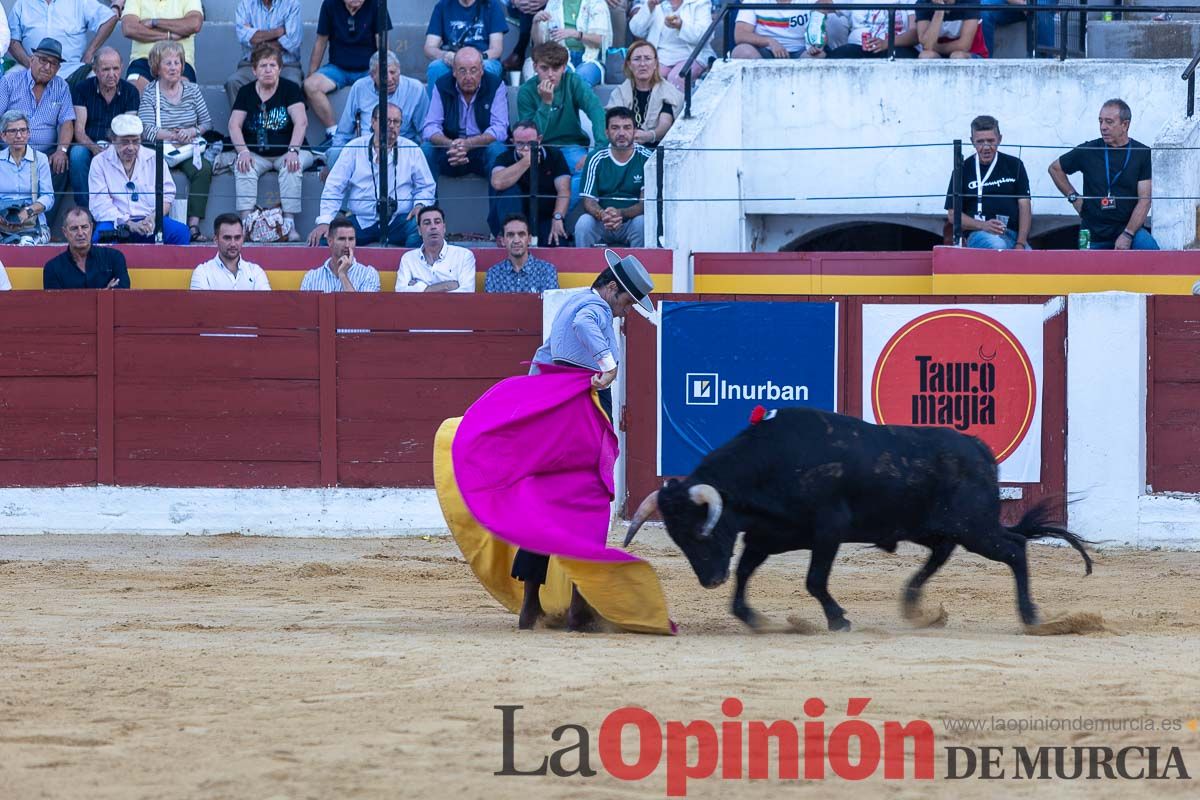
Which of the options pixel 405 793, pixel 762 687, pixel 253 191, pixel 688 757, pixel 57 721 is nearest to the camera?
pixel 405 793

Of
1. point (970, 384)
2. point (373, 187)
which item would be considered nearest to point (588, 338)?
point (970, 384)

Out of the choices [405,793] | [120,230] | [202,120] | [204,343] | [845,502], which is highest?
[202,120]

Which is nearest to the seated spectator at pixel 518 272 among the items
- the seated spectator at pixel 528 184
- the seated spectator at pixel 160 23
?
the seated spectator at pixel 528 184

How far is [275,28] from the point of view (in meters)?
12.7

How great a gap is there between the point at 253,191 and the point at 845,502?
6.72 metres

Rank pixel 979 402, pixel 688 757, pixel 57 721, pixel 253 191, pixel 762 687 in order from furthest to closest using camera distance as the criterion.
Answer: pixel 253 191 < pixel 979 402 < pixel 762 687 < pixel 57 721 < pixel 688 757

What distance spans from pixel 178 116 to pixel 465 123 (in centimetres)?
208

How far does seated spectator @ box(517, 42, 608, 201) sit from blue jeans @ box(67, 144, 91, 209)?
300 centimetres

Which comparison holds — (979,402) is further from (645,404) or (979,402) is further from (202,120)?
(202,120)

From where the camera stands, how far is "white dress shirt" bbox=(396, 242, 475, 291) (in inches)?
416

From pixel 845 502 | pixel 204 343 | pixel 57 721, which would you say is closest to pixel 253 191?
pixel 204 343

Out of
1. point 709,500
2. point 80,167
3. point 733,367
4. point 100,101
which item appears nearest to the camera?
point 709,500

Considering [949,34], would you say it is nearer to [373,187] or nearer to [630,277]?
[373,187]

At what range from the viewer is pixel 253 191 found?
11828 mm
